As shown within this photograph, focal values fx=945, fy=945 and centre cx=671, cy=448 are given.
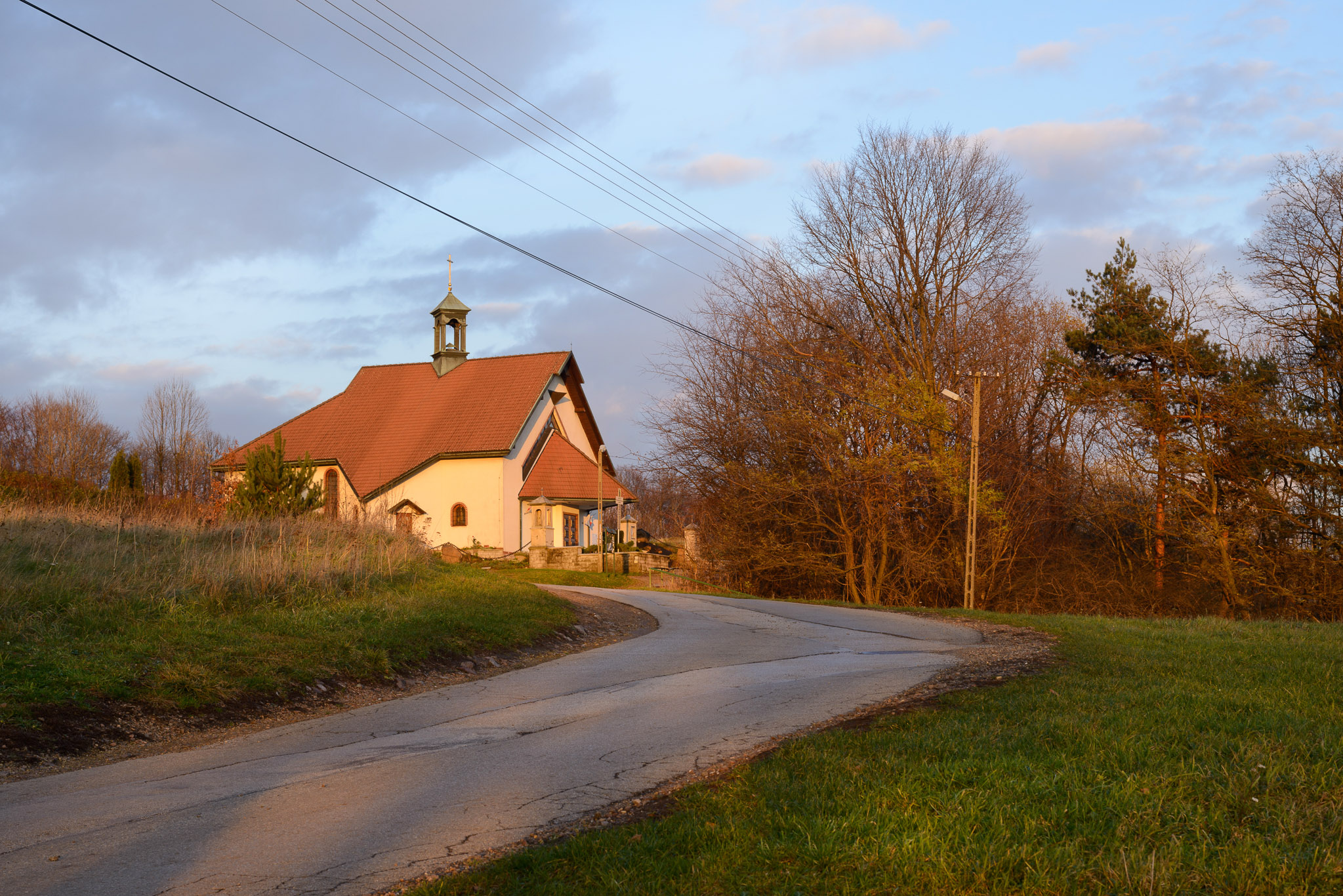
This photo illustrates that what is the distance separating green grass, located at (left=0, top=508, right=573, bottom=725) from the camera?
29.6 feet

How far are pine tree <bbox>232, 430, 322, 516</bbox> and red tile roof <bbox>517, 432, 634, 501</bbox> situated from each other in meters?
18.0

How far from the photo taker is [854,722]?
819cm

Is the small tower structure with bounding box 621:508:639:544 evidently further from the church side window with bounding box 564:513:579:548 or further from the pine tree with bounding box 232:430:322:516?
the pine tree with bounding box 232:430:322:516

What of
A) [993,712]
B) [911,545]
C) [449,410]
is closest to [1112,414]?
[911,545]

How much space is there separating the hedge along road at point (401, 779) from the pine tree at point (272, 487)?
14.4m

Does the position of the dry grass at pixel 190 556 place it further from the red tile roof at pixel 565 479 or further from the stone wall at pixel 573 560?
Answer: the red tile roof at pixel 565 479

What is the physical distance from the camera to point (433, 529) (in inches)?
1730

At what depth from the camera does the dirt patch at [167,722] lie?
7262 mm

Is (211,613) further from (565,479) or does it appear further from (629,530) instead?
(629,530)

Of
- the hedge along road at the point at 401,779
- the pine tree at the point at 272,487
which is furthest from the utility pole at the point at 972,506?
the pine tree at the point at 272,487

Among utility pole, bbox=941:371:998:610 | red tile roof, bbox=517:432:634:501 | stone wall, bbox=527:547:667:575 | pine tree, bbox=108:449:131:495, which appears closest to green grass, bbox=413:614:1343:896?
utility pole, bbox=941:371:998:610

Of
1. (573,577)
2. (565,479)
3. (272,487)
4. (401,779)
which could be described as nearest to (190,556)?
(401,779)

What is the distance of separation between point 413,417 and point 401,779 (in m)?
42.8

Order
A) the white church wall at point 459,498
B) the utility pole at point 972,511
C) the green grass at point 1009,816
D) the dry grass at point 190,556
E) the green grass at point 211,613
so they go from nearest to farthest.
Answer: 1. the green grass at point 1009,816
2. the green grass at point 211,613
3. the dry grass at point 190,556
4. the utility pole at point 972,511
5. the white church wall at point 459,498
